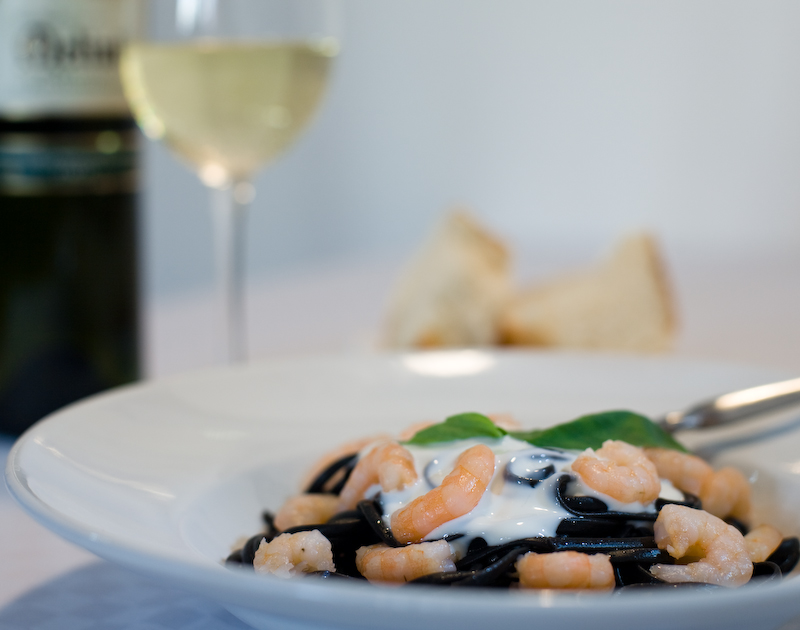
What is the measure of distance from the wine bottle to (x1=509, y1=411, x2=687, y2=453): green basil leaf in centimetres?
74

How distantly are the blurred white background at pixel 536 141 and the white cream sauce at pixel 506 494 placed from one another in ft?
10.3

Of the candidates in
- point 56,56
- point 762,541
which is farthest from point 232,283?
point 762,541

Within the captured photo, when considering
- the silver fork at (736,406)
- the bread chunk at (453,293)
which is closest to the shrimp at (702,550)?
the silver fork at (736,406)

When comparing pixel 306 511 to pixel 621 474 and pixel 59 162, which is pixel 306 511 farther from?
pixel 59 162

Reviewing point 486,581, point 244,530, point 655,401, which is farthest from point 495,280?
point 486,581

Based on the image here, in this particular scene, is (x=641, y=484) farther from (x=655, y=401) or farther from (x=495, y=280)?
(x=495, y=280)

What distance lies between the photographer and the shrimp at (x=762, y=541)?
2.60 ft

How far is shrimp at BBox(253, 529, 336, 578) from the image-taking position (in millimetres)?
734

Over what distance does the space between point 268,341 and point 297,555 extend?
61.5 inches

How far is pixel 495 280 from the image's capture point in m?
1.93

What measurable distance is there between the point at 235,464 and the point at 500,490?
1.06ft

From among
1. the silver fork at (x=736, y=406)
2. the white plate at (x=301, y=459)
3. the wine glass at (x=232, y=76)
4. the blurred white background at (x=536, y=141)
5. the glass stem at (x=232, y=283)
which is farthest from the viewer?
the blurred white background at (x=536, y=141)

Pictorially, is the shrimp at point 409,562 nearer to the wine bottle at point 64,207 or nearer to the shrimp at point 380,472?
the shrimp at point 380,472

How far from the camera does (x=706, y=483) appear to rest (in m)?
0.90
